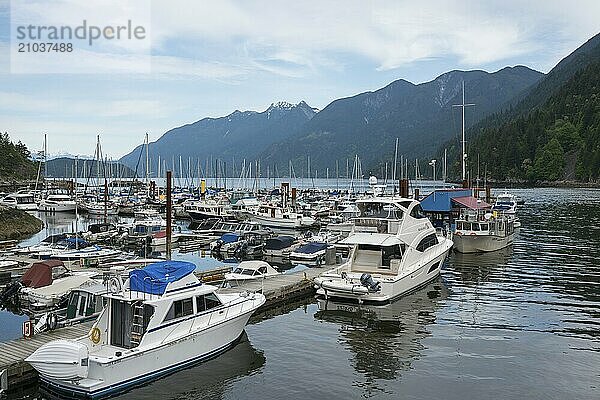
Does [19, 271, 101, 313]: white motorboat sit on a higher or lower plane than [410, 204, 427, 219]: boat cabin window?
lower

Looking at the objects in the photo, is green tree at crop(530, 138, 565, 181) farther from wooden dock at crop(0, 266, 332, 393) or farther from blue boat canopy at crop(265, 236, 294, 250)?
wooden dock at crop(0, 266, 332, 393)

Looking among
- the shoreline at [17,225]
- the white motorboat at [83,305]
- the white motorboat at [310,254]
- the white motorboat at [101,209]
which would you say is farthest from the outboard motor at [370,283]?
the white motorboat at [101,209]

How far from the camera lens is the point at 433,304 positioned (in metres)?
26.5

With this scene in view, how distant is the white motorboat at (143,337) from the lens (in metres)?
14.6

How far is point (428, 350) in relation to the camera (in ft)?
65.1

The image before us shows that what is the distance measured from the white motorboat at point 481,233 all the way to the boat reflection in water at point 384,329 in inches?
537

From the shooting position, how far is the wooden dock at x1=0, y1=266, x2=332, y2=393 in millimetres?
15562

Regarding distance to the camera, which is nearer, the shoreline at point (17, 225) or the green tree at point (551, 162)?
the shoreline at point (17, 225)

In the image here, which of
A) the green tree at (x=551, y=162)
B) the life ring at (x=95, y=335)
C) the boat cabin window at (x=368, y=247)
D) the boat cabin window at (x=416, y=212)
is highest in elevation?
the green tree at (x=551, y=162)

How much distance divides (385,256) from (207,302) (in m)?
12.0

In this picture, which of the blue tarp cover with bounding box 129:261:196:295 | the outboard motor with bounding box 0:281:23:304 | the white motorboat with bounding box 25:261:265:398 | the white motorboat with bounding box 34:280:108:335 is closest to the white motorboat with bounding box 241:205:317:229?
the outboard motor with bounding box 0:281:23:304

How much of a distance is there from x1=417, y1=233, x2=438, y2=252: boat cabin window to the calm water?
7.08ft

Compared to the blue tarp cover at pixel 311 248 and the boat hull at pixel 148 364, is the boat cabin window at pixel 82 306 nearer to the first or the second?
the boat hull at pixel 148 364

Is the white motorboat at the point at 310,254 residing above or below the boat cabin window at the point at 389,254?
below
